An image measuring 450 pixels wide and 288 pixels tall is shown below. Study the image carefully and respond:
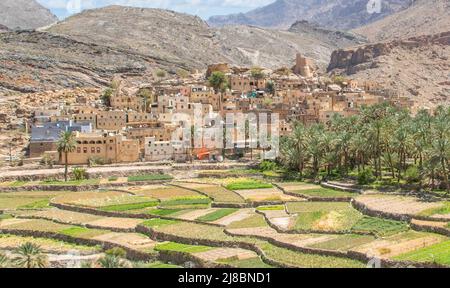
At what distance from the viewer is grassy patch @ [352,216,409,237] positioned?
3653cm

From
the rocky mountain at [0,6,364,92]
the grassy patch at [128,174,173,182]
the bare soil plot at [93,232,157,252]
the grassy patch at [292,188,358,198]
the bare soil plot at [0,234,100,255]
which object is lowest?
the bare soil plot at [0,234,100,255]

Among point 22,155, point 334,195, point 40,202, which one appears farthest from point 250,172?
point 22,155

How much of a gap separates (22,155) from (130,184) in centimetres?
1656

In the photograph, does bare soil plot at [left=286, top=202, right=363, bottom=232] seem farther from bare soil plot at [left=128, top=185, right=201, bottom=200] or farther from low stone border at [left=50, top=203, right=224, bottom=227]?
bare soil plot at [left=128, top=185, right=201, bottom=200]

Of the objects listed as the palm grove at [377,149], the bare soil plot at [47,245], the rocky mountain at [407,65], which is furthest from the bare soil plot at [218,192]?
the rocky mountain at [407,65]

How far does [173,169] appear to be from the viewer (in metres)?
64.2

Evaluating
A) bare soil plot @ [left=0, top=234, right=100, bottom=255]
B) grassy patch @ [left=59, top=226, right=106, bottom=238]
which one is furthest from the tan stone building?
bare soil plot @ [left=0, top=234, right=100, bottom=255]

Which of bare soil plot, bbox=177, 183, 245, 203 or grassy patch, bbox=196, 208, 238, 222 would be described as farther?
bare soil plot, bbox=177, 183, 245, 203

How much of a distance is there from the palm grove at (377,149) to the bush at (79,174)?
60.1ft

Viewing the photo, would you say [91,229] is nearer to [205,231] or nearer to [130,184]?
[205,231]

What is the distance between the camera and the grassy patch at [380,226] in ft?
120

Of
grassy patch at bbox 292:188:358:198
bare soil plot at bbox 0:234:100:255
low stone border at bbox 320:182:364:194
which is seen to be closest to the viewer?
bare soil plot at bbox 0:234:100:255

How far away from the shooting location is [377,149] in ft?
178

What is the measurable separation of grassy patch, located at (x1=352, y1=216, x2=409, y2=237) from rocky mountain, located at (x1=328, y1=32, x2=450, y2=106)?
287 feet
